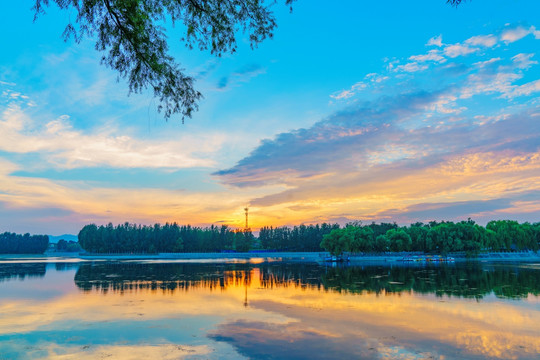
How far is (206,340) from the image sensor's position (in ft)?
54.1

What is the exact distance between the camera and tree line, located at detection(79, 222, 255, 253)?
151875 millimetres

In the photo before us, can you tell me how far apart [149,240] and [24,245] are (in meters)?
61.4

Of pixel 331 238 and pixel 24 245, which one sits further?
pixel 24 245

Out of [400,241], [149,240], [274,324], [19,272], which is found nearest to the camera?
[274,324]

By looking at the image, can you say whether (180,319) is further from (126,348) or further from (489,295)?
(489,295)

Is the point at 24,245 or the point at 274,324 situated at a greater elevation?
the point at 24,245

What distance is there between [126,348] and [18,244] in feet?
618

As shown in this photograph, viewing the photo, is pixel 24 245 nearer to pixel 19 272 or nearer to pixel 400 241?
pixel 19 272

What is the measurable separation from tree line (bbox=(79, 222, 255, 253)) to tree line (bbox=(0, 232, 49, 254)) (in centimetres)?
2273

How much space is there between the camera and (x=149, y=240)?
15650 centimetres

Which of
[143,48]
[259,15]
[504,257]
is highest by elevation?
[259,15]

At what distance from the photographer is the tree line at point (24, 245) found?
547 feet

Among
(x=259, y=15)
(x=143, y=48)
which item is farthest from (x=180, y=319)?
(x=259, y=15)

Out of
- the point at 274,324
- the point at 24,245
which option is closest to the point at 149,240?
the point at 24,245
